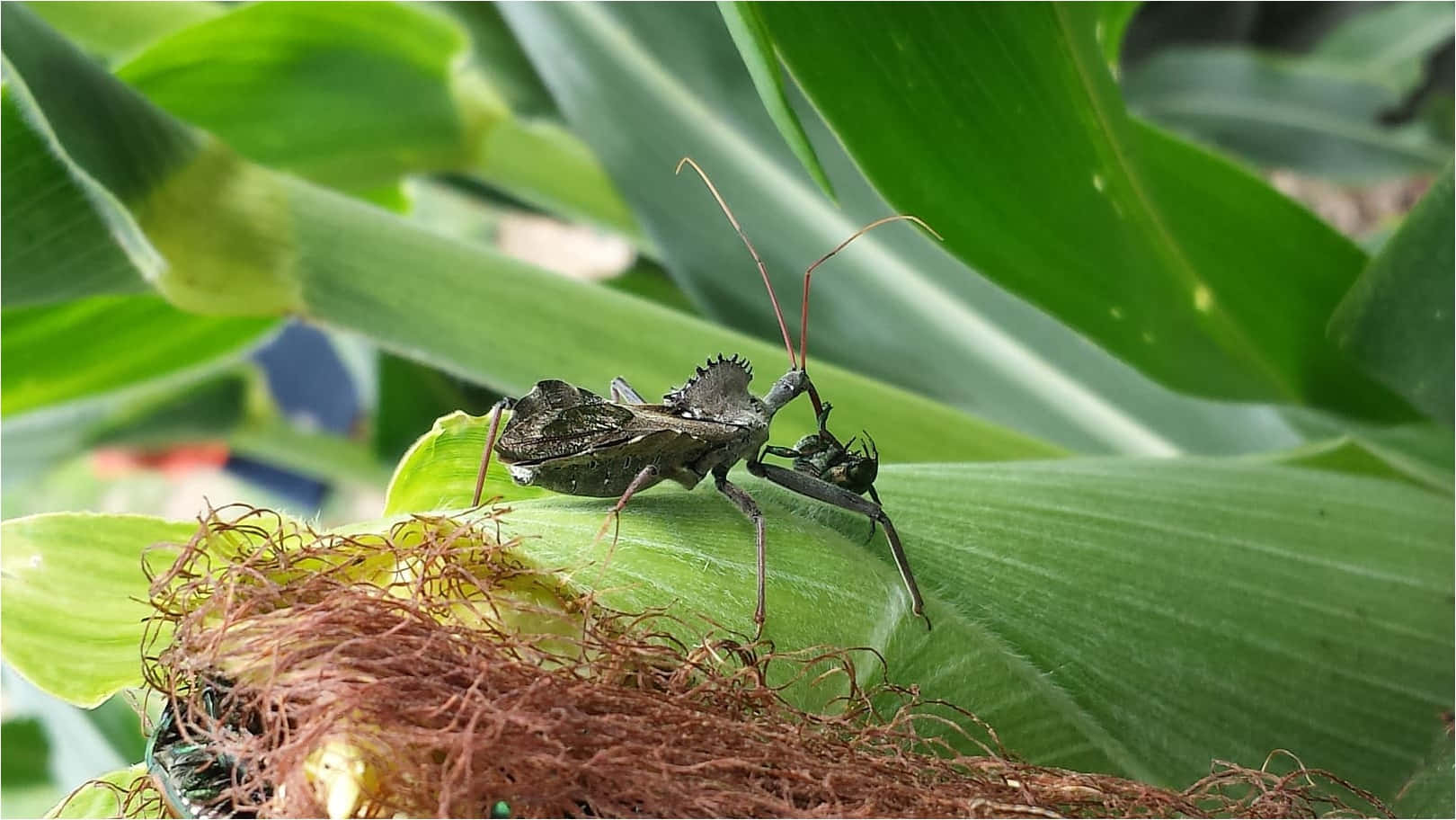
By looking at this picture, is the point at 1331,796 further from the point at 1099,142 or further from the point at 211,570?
the point at 211,570

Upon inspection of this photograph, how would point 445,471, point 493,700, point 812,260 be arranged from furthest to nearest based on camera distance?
1. point 812,260
2. point 445,471
3. point 493,700

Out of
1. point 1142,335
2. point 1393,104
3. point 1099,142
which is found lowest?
point 1142,335

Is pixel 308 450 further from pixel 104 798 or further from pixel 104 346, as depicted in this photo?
pixel 104 798

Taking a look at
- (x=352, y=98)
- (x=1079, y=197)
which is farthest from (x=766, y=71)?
(x=352, y=98)

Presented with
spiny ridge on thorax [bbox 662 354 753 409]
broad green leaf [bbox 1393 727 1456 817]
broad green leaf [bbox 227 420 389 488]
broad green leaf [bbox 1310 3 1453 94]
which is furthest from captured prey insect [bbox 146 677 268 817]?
broad green leaf [bbox 1310 3 1453 94]

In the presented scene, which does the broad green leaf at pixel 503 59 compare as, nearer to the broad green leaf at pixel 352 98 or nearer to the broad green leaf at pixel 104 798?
the broad green leaf at pixel 352 98

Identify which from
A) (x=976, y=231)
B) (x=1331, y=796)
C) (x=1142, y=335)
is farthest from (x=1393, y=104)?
(x=1331, y=796)

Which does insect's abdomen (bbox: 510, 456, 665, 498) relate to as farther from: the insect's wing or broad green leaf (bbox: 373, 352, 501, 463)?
broad green leaf (bbox: 373, 352, 501, 463)
